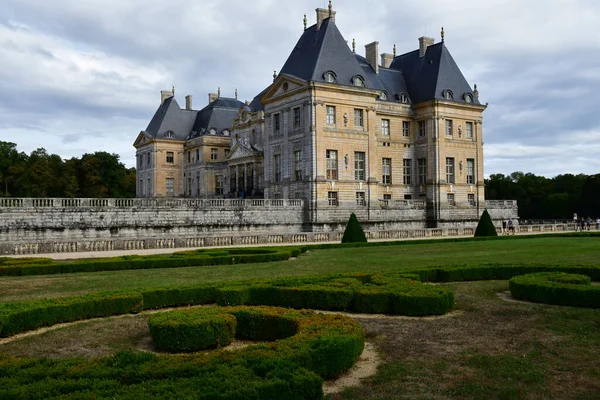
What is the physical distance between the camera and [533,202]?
79500 mm

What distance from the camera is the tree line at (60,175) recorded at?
7219 cm

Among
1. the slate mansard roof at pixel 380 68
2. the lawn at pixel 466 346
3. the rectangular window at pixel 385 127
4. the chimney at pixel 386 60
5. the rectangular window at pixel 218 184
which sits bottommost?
the lawn at pixel 466 346

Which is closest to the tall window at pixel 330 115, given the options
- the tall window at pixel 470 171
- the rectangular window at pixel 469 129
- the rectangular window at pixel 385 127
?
the rectangular window at pixel 385 127

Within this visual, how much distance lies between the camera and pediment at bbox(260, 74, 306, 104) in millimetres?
43781

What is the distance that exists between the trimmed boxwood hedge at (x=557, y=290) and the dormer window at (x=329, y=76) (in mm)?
32334

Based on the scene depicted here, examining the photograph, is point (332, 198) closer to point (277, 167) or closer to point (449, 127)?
point (277, 167)

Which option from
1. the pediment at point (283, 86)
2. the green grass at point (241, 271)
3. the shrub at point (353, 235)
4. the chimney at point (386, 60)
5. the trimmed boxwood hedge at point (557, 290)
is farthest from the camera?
the chimney at point (386, 60)

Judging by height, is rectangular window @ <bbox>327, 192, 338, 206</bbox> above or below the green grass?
above

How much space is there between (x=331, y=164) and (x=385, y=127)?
27.3 feet

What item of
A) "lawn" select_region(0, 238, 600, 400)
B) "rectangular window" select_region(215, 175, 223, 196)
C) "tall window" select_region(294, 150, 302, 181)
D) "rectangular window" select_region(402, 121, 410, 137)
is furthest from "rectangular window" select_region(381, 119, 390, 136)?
"lawn" select_region(0, 238, 600, 400)

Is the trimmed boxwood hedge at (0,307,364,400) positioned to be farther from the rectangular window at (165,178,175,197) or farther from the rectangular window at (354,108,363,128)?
the rectangular window at (165,178,175,197)

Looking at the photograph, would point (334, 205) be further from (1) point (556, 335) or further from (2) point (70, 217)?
(1) point (556, 335)

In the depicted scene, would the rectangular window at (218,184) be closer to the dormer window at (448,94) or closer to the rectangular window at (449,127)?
the rectangular window at (449,127)

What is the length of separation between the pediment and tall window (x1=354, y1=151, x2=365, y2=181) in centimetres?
706
